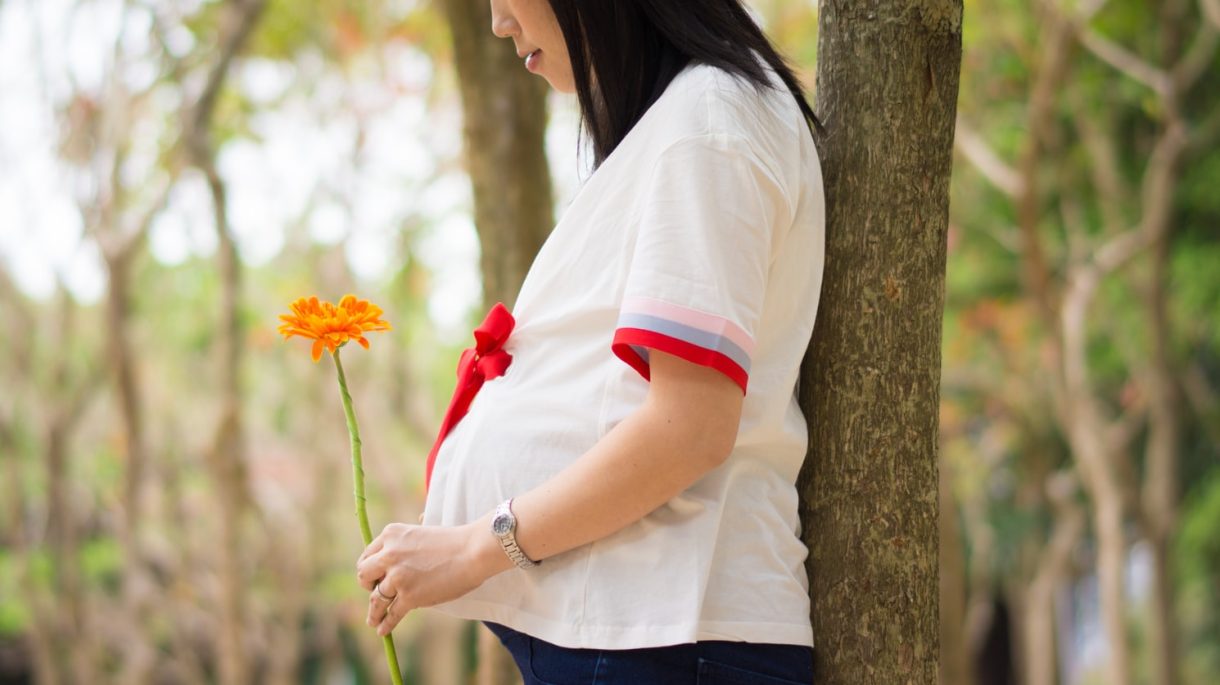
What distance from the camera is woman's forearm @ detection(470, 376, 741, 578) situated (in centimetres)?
110

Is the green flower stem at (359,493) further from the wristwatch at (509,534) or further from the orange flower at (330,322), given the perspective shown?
the wristwatch at (509,534)

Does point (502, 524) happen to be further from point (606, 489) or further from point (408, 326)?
point (408, 326)

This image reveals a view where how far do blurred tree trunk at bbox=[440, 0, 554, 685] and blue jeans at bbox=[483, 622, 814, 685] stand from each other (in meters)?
1.84

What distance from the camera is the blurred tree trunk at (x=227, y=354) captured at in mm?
5422

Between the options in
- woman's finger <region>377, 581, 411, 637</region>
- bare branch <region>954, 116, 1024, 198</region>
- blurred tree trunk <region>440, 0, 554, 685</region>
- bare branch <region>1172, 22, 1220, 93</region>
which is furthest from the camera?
bare branch <region>1172, 22, 1220, 93</region>

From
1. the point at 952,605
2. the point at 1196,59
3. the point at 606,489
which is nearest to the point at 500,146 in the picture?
the point at 606,489

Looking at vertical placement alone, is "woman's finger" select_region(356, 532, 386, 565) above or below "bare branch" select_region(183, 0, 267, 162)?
below

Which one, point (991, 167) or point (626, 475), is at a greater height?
point (991, 167)

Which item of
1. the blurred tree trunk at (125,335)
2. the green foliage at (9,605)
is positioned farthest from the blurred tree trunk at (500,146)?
the green foliage at (9,605)

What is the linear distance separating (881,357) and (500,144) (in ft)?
6.04

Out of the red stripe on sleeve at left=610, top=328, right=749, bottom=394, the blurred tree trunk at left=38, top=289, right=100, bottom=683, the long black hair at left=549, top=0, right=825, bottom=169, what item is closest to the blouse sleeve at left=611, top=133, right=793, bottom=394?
the red stripe on sleeve at left=610, top=328, right=749, bottom=394

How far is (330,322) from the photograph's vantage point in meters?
1.27

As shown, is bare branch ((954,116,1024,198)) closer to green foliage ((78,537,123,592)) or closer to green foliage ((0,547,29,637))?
green foliage ((78,537,123,592))

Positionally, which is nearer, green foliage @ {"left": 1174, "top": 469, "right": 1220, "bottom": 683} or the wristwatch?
the wristwatch
